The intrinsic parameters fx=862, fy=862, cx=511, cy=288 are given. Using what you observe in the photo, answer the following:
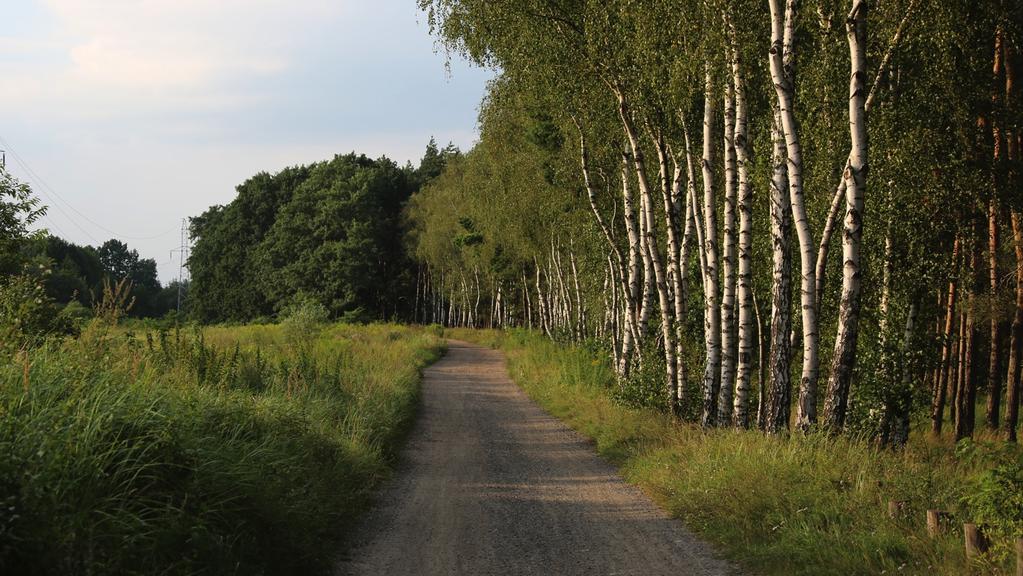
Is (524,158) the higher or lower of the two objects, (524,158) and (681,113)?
the higher

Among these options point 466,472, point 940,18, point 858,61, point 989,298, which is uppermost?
point 940,18

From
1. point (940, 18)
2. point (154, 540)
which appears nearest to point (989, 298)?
point (940, 18)

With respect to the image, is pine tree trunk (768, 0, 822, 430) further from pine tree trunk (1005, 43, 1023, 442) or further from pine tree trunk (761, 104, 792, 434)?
pine tree trunk (1005, 43, 1023, 442)

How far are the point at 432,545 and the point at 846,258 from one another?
20.7 ft

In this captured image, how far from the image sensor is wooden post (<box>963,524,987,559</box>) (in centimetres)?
→ 632

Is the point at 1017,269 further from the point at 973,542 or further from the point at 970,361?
the point at 973,542

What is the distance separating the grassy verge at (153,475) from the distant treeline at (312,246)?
56836 millimetres

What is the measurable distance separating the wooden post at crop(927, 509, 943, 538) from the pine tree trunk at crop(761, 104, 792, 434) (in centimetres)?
442

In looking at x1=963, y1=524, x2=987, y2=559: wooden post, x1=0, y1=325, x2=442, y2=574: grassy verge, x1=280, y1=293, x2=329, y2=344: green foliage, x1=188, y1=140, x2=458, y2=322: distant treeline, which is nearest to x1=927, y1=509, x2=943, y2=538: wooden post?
x1=963, y1=524, x2=987, y2=559: wooden post

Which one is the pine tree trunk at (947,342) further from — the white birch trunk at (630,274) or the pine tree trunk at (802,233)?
the white birch trunk at (630,274)

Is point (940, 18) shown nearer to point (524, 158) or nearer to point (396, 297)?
point (524, 158)

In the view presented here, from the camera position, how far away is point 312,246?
7069 cm

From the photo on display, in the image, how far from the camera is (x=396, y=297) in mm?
79938

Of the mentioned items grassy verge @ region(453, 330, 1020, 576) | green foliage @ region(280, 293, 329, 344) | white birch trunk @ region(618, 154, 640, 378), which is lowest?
grassy verge @ region(453, 330, 1020, 576)
